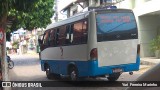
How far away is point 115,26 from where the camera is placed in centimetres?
1147

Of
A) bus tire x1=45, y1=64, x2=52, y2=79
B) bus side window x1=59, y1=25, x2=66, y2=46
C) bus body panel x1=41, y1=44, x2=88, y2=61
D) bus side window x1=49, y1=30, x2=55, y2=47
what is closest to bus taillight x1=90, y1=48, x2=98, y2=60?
bus body panel x1=41, y1=44, x2=88, y2=61

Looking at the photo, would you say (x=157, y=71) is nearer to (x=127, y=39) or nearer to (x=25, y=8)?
(x=25, y=8)

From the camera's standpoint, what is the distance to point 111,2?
31953mm

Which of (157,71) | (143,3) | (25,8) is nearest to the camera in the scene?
(157,71)

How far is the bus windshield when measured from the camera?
1130 centimetres

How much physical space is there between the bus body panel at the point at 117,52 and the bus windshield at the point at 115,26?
6.9 inches

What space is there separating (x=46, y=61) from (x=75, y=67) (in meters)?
3.87

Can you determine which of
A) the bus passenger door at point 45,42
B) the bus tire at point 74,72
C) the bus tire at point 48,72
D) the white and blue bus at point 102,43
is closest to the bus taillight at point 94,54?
the white and blue bus at point 102,43

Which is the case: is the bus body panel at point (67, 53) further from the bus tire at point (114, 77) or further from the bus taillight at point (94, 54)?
the bus tire at point (114, 77)

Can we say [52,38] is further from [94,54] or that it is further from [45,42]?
[94,54]

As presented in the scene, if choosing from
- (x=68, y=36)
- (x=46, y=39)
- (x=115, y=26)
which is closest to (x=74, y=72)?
(x=68, y=36)

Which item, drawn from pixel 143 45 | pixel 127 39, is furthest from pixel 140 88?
pixel 143 45

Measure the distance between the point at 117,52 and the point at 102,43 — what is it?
2.16ft

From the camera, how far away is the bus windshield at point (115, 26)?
11297mm
